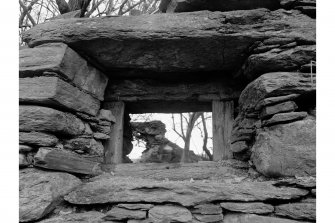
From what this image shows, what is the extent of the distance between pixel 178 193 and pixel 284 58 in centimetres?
168

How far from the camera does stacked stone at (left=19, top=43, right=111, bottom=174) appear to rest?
2307 millimetres

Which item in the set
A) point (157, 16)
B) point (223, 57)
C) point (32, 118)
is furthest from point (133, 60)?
point (32, 118)

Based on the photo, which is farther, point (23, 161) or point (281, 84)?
point (281, 84)

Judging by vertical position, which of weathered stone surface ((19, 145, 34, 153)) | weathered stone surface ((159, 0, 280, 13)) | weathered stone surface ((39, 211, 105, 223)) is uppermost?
weathered stone surface ((159, 0, 280, 13))

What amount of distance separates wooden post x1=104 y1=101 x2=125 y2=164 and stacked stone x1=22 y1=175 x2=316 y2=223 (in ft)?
2.70

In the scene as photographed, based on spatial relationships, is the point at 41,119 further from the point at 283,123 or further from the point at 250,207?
the point at 283,123

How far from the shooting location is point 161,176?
9.26 ft

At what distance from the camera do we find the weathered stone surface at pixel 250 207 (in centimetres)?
208

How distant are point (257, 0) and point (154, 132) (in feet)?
13.0

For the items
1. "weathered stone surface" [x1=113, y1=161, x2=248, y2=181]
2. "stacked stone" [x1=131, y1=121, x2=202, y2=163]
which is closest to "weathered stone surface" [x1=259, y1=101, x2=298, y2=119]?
"weathered stone surface" [x1=113, y1=161, x2=248, y2=181]

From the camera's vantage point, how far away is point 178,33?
2.57 meters

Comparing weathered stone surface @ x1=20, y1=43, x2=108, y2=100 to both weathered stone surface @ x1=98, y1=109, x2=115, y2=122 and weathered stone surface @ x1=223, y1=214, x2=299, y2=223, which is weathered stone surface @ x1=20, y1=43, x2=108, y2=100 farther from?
weathered stone surface @ x1=223, y1=214, x2=299, y2=223

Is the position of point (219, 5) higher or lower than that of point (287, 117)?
higher

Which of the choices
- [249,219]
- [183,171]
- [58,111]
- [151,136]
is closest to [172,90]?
[183,171]
